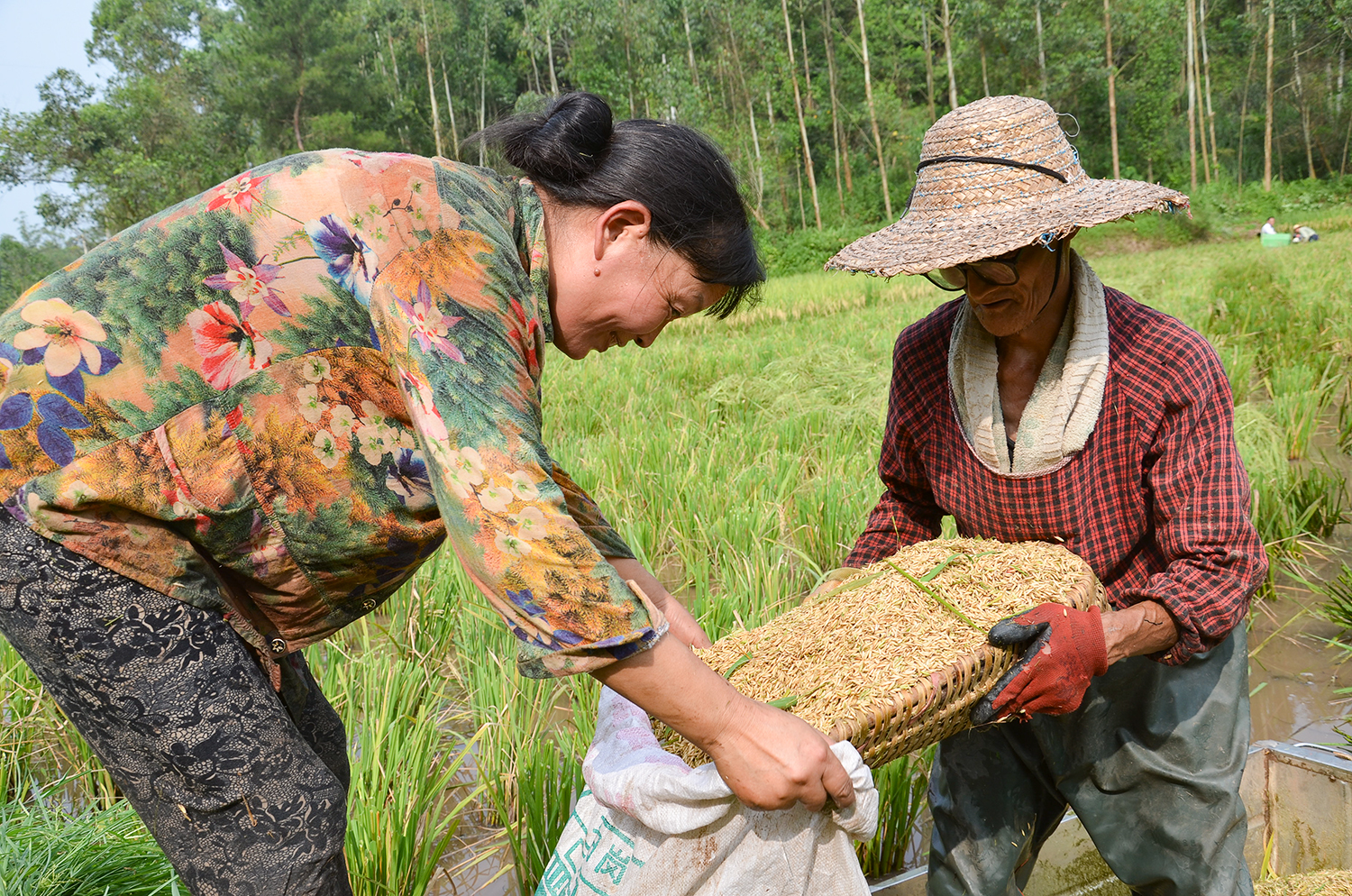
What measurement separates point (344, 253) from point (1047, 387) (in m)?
1.08

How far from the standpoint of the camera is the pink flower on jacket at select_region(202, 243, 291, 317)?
3.39ft

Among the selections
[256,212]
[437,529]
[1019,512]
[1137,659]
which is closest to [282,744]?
[437,529]

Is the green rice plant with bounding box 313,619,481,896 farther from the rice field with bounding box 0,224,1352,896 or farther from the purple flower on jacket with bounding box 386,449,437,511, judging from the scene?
the purple flower on jacket with bounding box 386,449,437,511

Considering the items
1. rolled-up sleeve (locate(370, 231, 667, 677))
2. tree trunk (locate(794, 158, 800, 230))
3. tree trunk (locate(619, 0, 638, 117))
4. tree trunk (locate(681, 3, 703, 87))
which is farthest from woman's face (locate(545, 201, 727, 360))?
tree trunk (locate(681, 3, 703, 87))

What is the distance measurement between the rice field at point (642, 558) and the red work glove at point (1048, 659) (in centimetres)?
76

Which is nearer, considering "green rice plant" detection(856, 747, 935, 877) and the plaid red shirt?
the plaid red shirt

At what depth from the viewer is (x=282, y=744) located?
1.08m

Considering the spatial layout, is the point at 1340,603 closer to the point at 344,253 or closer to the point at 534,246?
the point at 534,246

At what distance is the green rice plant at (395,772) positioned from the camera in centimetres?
174

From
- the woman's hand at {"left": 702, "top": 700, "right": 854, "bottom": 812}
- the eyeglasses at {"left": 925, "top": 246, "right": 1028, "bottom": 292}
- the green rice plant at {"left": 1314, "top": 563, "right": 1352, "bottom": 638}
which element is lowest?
the green rice plant at {"left": 1314, "top": 563, "right": 1352, "bottom": 638}

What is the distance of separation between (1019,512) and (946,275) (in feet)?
1.38

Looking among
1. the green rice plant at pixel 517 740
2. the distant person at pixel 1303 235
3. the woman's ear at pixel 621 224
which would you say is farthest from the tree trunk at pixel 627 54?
the woman's ear at pixel 621 224

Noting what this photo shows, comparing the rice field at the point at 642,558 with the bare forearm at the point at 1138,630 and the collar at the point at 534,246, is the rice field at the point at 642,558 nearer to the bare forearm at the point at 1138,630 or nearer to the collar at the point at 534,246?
the bare forearm at the point at 1138,630

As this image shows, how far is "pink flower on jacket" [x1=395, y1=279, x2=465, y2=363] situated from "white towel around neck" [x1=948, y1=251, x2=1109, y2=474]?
962 mm
